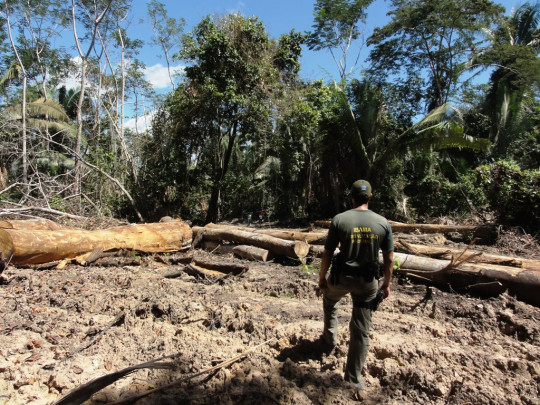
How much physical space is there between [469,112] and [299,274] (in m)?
16.3

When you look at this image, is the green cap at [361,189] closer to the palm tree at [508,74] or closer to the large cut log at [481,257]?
the large cut log at [481,257]

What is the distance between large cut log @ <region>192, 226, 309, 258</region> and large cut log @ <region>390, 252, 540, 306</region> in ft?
6.86

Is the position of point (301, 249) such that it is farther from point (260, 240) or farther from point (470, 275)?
point (470, 275)

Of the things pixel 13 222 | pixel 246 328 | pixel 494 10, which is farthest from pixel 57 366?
pixel 494 10

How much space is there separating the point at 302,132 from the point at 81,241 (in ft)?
31.0

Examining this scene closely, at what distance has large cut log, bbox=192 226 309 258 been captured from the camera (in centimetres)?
700

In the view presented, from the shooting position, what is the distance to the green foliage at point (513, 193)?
28.1ft

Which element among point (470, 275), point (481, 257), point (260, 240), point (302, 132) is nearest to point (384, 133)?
point (302, 132)

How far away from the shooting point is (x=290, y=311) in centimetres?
424

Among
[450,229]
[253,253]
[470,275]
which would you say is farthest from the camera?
[450,229]

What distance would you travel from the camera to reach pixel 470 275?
4.74m

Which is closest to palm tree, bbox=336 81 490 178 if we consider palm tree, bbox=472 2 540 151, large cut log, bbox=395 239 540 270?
palm tree, bbox=472 2 540 151

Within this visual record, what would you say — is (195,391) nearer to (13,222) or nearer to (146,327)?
(146,327)

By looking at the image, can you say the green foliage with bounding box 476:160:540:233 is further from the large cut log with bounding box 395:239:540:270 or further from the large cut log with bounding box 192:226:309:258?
the large cut log with bounding box 192:226:309:258
